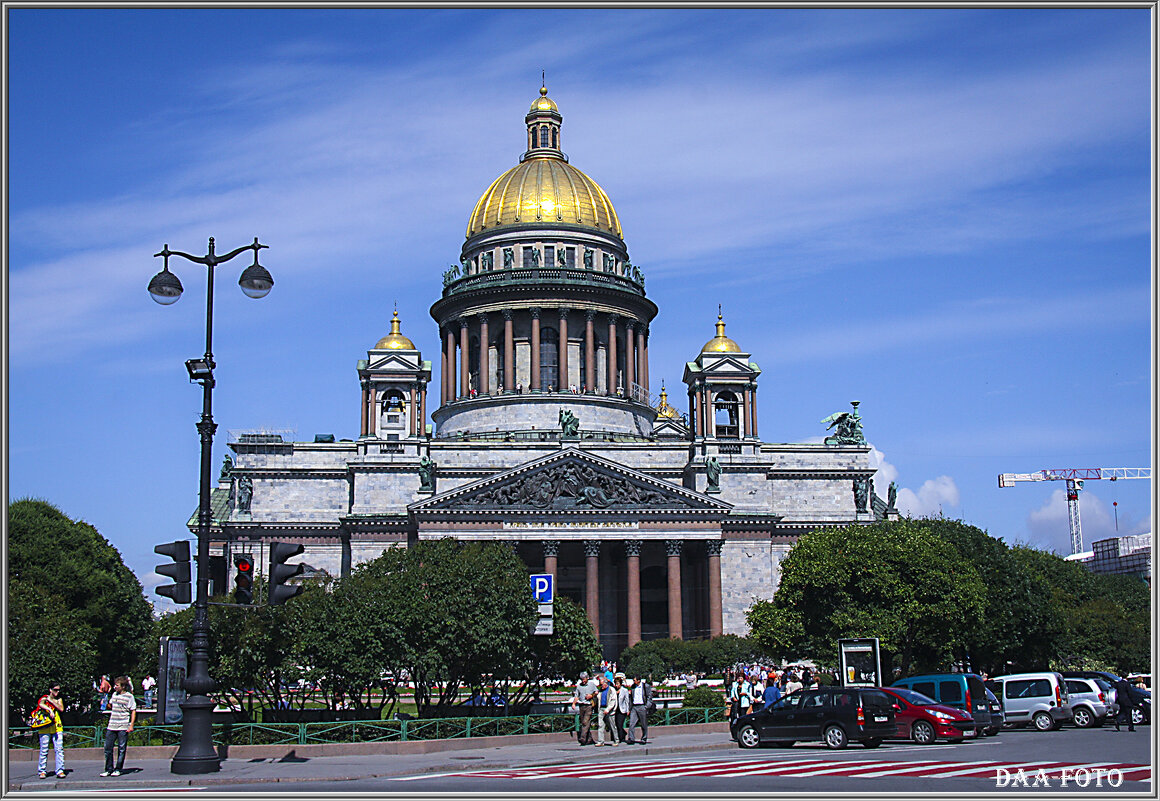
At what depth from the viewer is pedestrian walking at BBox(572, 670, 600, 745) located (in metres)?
34.5

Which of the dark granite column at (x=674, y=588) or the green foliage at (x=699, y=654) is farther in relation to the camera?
the dark granite column at (x=674, y=588)

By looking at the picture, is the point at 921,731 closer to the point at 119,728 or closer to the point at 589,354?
the point at 119,728

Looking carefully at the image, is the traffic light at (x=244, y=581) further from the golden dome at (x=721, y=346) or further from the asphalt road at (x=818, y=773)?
the golden dome at (x=721, y=346)

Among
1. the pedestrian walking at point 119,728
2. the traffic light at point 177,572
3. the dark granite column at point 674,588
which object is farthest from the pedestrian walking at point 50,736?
the dark granite column at point 674,588

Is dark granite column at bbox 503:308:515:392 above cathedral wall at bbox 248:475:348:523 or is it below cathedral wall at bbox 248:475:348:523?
above

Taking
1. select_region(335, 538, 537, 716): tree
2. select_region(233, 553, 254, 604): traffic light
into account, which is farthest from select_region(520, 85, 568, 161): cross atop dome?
select_region(233, 553, 254, 604): traffic light

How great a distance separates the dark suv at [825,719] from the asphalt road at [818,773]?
1.40 ft

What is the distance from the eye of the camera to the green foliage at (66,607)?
43219 millimetres

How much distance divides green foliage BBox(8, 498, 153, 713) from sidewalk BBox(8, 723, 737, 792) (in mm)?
11575

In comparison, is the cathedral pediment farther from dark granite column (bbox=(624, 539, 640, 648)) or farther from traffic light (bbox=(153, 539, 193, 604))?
traffic light (bbox=(153, 539, 193, 604))

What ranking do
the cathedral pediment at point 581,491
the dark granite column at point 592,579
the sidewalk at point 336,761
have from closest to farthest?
1. the sidewalk at point 336,761
2. the dark granite column at point 592,579
3. the cathedral pediment at point 581,491

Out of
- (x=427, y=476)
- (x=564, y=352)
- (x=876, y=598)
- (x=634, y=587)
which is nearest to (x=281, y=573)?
(x=876, y=598)

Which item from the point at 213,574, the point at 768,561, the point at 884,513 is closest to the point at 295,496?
the point at 768,561

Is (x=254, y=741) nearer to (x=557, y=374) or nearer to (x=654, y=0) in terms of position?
(x=654, y=0)
